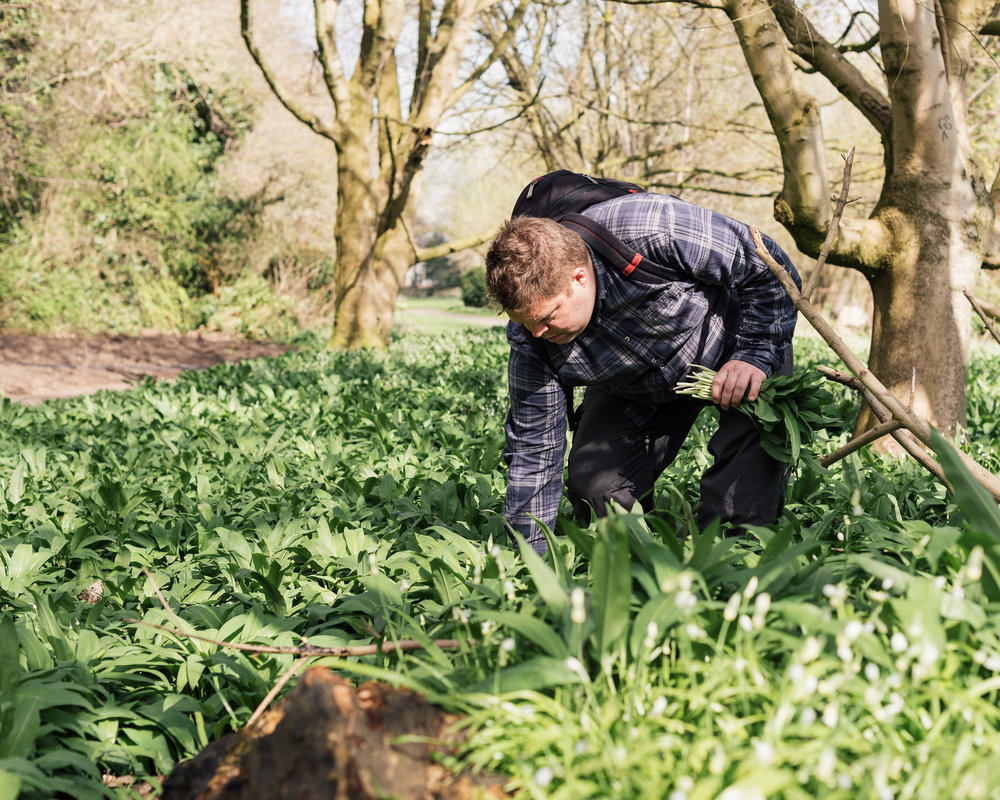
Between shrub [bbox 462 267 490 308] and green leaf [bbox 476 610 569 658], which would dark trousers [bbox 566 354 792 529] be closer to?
green leaf [bbox 476 610 569 658]

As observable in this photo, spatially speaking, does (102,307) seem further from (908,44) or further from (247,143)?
(908,44)

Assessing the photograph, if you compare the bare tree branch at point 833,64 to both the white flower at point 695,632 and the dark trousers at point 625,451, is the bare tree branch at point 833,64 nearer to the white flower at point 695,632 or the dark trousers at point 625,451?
the dark trousers at point 625,451

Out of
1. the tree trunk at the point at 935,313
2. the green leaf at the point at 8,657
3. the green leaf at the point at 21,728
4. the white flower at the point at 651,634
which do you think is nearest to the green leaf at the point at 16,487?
the green leaf at the point at 8,657

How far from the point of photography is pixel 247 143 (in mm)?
19969

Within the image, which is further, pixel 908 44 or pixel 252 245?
pixel 252 245

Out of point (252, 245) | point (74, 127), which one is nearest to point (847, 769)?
point (74, 127)

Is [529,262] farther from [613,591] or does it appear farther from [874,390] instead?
[613,591]

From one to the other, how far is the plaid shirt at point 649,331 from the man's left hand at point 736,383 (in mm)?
112

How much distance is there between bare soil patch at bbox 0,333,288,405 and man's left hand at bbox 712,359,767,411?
7.32m

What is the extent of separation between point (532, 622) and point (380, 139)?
39.4 feet

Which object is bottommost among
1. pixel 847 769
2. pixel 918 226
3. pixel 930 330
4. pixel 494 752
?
pixel 494 752

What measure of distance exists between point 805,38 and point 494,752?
5.83 m

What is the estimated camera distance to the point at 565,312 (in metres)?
3.01

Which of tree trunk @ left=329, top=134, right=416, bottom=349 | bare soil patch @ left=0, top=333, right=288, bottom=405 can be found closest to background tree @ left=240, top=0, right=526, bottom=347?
tree trunk @ left=329, top=134, right=416, bottom=349
